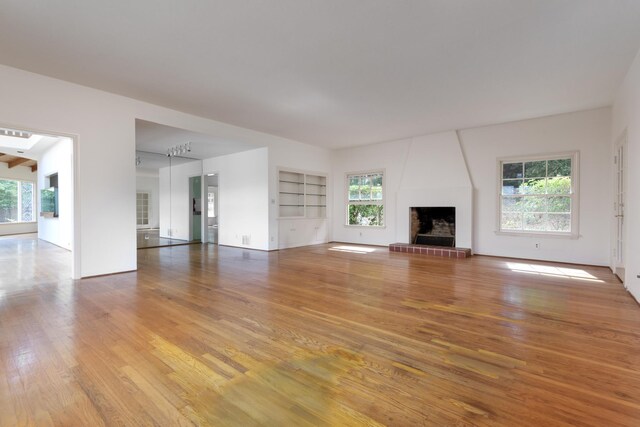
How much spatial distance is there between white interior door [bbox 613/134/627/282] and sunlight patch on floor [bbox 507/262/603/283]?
370 mm

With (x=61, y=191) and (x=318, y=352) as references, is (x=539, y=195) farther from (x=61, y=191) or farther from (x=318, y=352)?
(x=61, y=191)

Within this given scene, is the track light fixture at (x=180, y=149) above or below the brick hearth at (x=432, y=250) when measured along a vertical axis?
above

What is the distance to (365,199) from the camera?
27.6ft

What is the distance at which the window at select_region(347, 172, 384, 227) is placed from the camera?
26.7ft

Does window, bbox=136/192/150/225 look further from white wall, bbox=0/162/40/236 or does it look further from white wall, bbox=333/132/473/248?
white wall, bbox=0/162/40/236

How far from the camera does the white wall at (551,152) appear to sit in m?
5.24

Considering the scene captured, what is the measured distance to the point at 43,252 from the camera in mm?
6891

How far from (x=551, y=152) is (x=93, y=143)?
7.71 metres

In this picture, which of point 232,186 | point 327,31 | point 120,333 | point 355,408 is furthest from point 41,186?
point 355,408

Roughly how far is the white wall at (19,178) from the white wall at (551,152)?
14.5m

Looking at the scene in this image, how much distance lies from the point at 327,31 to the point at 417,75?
1.54m

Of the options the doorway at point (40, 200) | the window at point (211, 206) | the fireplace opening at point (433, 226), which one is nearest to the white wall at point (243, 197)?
the window at point (211, 206)

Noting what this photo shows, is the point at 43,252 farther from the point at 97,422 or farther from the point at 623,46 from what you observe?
the point at 623,46

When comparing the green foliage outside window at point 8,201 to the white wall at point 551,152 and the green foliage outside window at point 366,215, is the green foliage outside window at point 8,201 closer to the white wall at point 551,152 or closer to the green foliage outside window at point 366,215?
the green foliage outside window at point 366,215
